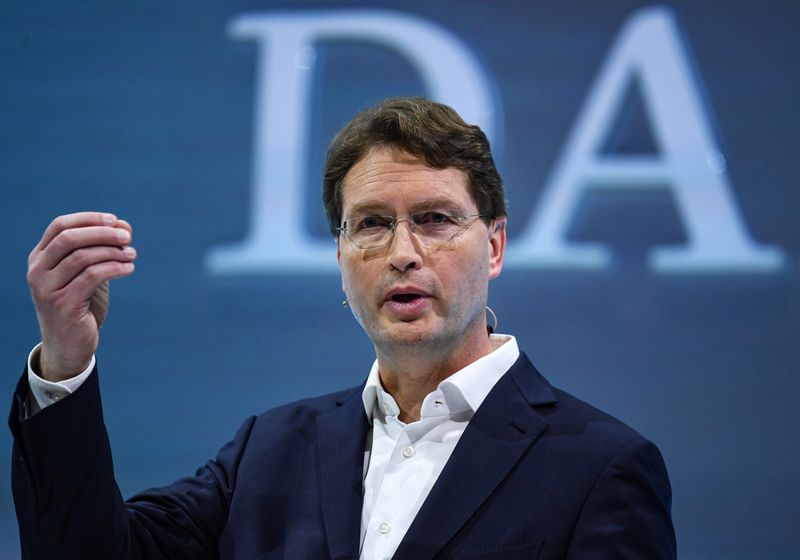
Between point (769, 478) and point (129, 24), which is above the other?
point (129, 24)

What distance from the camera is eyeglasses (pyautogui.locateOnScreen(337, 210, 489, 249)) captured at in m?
1.88

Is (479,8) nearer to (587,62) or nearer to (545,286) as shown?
(587,62)

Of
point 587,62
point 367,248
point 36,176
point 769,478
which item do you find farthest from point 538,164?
point 36,176

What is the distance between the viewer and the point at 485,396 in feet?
6.18

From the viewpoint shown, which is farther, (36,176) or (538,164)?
(36,176)

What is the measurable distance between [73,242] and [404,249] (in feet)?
2.01

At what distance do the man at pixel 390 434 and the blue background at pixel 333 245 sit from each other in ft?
3.79

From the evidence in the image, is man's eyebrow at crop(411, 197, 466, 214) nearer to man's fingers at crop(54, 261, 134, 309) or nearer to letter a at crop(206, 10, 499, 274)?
man's fingers at crop(54, 261, 134, 309)

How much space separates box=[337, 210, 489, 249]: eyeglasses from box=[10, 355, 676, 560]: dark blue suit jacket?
1.01 ft

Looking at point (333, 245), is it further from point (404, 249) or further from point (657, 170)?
point (404, 249)

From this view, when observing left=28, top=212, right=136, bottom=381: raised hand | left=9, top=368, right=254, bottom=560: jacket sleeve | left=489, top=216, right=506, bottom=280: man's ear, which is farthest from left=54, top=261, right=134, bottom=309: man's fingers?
left=489, top=216, right=506, bottom=280: man's ear

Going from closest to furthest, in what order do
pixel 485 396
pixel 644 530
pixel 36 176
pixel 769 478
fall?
pixel 644 530
pixel 485 396
pixel 769 478
pixel 36 176

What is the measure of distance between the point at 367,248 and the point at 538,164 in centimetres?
147

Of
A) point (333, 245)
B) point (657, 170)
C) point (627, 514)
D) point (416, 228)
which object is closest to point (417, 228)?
point (416, 228)
